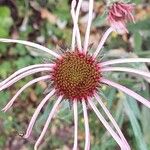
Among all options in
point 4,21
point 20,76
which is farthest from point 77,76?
point 4,21

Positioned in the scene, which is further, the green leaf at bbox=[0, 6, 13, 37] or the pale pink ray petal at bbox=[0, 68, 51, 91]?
the green leaf at bbox=[0, 6, 13, 37]

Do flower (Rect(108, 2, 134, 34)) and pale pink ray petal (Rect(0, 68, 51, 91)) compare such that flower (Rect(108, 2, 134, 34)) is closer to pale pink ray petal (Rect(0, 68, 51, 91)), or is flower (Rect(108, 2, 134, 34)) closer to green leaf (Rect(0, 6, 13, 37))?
pale pink ray petal (Rect(0, 68, 51, 91))

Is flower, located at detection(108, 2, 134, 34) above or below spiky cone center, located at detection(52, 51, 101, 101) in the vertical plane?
above

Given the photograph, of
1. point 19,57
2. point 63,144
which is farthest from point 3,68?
point 63,144

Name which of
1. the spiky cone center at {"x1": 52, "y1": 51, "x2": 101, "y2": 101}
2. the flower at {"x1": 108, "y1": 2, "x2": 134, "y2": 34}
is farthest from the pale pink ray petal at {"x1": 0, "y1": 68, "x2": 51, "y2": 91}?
the flower at {"x1": 108, "y1": 2, "x2": 134, "y2": 34}

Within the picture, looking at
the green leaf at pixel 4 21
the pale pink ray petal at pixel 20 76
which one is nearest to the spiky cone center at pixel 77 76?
the pale pink ray petal at pixel 20 76

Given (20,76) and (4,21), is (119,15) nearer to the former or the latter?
(20,76)

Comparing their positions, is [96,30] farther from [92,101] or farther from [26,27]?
[92,101]
